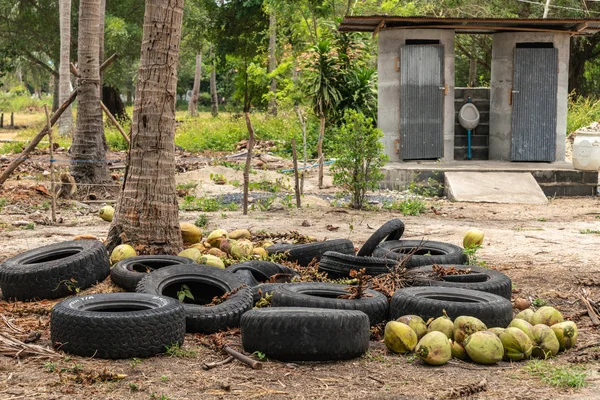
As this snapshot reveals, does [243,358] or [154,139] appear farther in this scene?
[154,139]

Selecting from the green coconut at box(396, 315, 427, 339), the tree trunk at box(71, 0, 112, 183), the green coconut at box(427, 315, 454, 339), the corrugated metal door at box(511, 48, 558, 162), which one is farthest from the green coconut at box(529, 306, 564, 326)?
the corrugated metal door at box(511, 48, 558, 162)

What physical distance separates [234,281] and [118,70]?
28.1 m

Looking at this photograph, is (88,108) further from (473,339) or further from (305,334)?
(473,339)

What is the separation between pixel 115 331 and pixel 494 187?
1119 centimetres

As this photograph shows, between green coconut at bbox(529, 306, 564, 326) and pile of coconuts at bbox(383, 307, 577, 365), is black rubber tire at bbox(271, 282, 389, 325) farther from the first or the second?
green coconut at bbox(529, 306, 564, 326)

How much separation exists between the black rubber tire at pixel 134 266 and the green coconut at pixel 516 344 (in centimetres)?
295

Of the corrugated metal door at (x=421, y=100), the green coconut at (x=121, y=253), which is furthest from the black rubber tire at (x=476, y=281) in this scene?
the corrugated metal door at (x=421, y=100)

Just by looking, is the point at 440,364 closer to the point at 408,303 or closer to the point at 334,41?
the point at 408,303

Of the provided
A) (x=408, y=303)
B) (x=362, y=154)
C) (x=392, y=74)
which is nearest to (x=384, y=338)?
(x=408, y=303)

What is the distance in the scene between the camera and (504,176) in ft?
51.7

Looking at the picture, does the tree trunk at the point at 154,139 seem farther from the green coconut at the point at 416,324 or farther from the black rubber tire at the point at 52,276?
the green coconut at the point at 416,324

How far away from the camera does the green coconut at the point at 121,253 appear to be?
302 inches

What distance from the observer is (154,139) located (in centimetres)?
782

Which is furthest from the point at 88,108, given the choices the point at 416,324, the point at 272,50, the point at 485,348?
the point at 272,50
